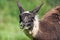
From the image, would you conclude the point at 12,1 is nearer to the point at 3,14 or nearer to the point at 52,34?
the point at 3,14

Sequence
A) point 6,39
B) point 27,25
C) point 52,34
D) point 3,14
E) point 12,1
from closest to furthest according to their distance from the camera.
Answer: point 27,25
point 52,34
point 6,39
point 3,14
point 12,1

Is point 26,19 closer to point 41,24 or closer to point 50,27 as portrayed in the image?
point 41,24

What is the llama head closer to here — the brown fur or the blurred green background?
the brown fur

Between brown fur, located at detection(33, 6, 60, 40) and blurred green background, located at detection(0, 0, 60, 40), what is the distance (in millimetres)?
2234

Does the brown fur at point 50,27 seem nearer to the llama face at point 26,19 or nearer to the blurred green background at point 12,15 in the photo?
the llama face at point 26,19

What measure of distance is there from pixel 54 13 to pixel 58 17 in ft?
0.64

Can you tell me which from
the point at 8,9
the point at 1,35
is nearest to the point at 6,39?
the point at 1,35

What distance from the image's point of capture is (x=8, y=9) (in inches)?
736

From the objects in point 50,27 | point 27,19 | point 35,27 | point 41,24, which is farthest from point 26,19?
point 50,27

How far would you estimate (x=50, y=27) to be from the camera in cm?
1304

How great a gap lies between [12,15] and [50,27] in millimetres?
5187

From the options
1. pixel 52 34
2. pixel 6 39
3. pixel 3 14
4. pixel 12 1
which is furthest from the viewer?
pixel 12 1

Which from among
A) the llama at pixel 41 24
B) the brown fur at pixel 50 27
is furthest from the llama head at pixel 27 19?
the brown fur at pixel 50 27

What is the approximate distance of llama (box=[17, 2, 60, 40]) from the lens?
12.3m
